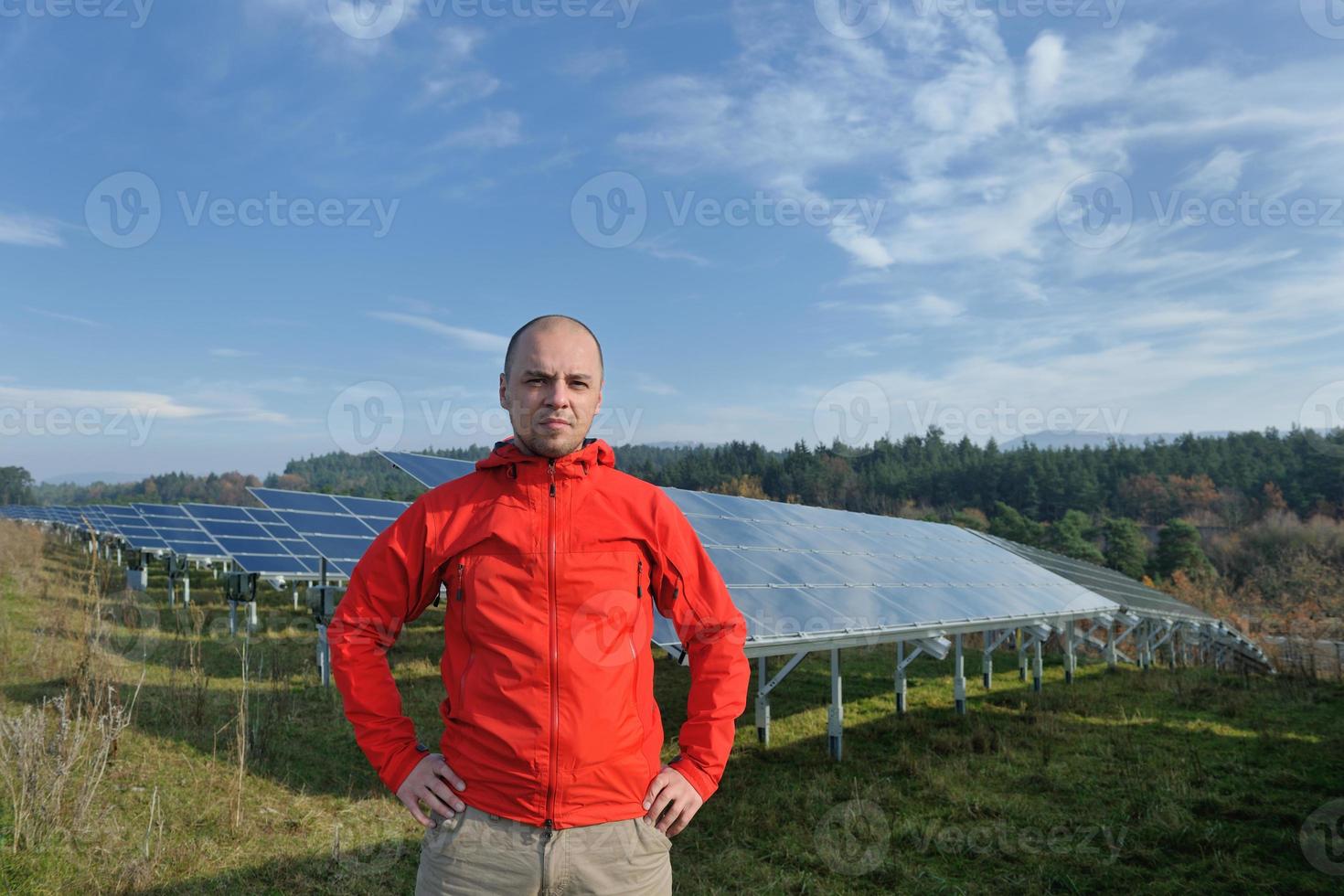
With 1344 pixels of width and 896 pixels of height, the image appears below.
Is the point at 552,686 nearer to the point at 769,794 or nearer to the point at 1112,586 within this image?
the point at 769,794

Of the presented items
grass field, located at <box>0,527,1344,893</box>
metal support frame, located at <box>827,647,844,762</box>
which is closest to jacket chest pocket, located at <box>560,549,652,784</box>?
grass field, located at <box>0,527,1344,893</box>

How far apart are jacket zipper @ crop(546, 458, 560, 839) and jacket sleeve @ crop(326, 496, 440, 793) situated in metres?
0.41

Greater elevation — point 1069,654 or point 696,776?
point 696,776

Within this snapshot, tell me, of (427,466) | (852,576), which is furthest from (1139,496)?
(427,466)

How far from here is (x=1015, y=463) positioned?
76.5m

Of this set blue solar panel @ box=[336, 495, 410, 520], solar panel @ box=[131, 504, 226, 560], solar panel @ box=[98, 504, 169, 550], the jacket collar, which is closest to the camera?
the jacket collar

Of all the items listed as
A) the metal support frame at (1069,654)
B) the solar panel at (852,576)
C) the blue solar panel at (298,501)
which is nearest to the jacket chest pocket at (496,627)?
the solar panel at (852,576)

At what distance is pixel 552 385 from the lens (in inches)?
100.0

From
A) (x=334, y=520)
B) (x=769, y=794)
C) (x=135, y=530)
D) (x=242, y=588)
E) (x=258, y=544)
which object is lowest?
(x=769, y=794)

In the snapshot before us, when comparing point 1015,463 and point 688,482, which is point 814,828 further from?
point 1015,463

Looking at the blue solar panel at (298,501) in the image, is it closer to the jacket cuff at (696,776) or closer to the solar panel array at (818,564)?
the solar panel array at (818,564)

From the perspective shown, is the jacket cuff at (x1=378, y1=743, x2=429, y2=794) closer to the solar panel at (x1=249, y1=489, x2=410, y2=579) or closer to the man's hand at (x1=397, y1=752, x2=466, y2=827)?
the man's hand at (x1=397, y1=752, x2=466, y2=827)

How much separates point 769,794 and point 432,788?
7306mm

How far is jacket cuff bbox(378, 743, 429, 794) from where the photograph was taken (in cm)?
250
